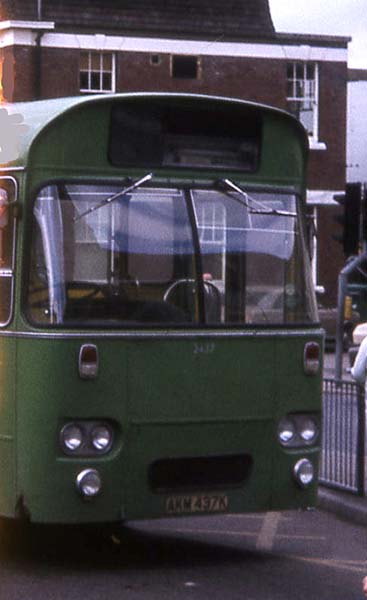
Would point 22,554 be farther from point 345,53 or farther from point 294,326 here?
point 345,53

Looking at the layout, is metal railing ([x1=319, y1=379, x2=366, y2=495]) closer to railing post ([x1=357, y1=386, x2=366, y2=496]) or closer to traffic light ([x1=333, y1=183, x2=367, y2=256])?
railing post ([x1=357, y1=386, x2=366, y2=496])

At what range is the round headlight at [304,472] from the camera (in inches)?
430

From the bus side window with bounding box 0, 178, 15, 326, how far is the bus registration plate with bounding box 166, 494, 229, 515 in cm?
153

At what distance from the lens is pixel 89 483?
33.4 ft

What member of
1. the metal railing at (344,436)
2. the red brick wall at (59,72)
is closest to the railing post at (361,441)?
the metal railing at (344,436)

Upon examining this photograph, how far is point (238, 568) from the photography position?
10.8 m

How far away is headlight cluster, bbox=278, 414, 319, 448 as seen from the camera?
10859 mm

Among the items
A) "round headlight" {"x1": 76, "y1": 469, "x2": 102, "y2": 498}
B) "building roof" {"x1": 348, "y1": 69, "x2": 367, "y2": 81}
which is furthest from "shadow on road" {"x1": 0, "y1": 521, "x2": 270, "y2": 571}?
"building roof" {"x1": 348, "y1": 69, "x2": 367, "y2": 81}

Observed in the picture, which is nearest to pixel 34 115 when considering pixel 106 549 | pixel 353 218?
pixel 106 549

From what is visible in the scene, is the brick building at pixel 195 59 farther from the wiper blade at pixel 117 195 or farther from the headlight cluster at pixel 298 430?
the wiper blade at pixel 117 195

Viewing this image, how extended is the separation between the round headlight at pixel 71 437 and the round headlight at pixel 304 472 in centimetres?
155

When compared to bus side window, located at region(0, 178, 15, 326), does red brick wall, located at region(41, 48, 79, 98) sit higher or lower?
higher

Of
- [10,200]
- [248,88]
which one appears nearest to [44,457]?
[10,200]

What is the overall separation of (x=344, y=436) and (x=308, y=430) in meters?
3.13
